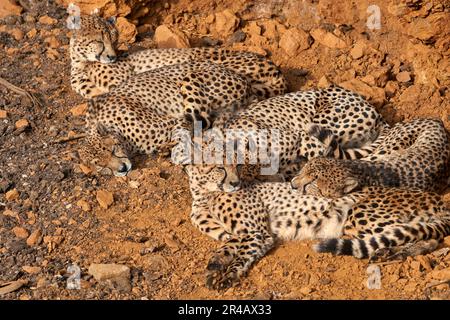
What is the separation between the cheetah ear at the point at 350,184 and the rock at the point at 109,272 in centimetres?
228

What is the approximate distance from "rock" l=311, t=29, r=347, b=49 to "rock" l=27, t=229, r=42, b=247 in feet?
14.7

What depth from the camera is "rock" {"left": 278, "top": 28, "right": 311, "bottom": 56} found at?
40.6 ft

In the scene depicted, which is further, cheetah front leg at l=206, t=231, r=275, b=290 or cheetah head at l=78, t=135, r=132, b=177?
cheetah head at l=78, t=135, r=132, b=177

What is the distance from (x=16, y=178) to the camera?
34.3ft

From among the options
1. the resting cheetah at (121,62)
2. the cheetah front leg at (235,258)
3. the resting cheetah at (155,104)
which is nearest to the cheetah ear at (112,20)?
the resting cheetah at (121,62)

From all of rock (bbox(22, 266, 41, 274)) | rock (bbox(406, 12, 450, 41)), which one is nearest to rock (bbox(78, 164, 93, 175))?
rock (bbox(22, 266, 41, 274))

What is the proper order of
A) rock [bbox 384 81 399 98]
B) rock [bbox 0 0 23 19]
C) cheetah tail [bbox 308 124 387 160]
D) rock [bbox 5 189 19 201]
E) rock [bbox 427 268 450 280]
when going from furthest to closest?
1. rock [bbox 0 0 23 19]
2. rock [bbox 384 81 399 98]
3. cheetah tail [bbox 308 124 387 160]
4. rock [bbox 5 189 19 201]
5. rock [bbox 427 268 450 280]

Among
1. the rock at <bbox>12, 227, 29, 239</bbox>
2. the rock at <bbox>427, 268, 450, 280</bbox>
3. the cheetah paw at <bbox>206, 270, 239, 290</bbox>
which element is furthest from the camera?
the rock at <bbox>12, 227, 29, 239</bbox>

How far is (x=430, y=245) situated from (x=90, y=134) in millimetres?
3806

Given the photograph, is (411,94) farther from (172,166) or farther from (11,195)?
(11,195)

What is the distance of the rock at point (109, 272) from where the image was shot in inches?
363

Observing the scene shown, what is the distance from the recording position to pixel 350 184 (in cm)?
993

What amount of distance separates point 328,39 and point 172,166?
9.38ft

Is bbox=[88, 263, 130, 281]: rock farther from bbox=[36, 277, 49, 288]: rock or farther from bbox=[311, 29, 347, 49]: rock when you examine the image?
bbox=[311, 29, 347, 49]: rock
